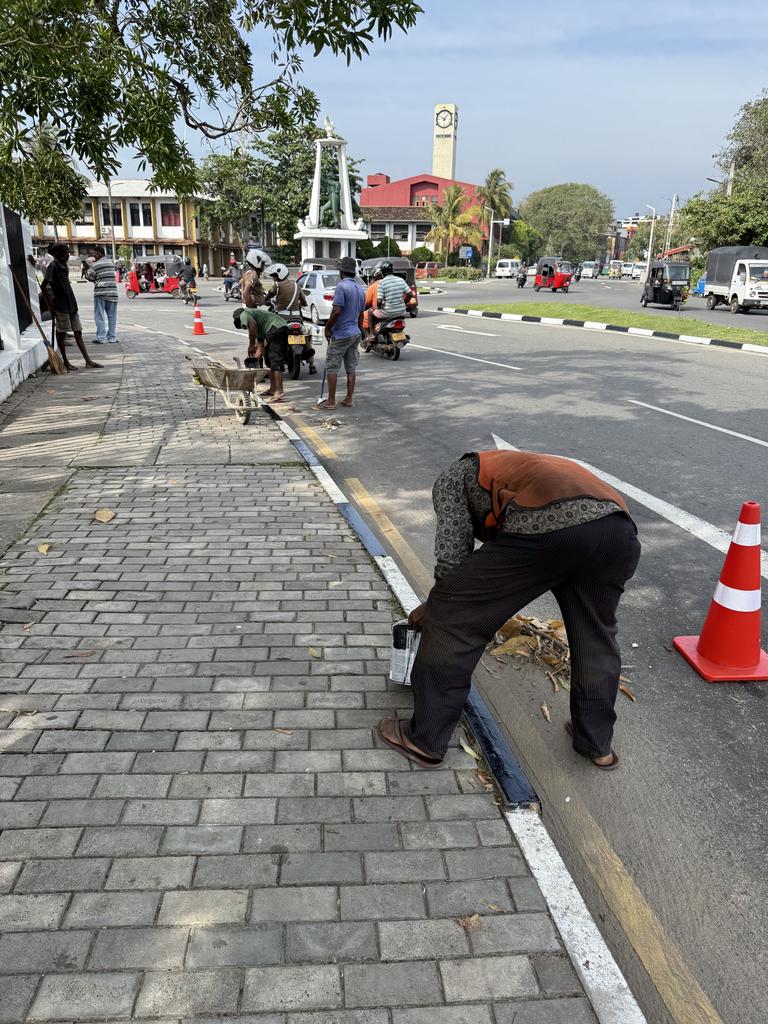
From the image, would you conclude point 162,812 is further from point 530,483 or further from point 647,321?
point 647,321

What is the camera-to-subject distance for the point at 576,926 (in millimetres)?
2340

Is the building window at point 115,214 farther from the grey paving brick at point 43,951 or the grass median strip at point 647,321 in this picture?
the grey paving brick at point 43,951

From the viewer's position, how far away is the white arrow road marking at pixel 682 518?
213 inches

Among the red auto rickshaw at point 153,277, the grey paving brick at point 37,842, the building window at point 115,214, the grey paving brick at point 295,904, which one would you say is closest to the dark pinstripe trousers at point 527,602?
the grey paving brick at point 295,904

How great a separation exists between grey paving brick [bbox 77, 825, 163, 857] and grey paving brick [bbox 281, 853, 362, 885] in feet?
1.50

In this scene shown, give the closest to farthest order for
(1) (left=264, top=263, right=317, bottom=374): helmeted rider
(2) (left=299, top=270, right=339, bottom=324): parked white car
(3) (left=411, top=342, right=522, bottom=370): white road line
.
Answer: (1) (left=264, top=263, right=317, bottom=374): helmeted rider → (3) (left=411, top=342, right=522, bottom=370): white road line → (2) (left=299, top=270, right=339, bottom=324): parked white car

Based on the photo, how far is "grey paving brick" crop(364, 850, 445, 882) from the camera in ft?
8.18

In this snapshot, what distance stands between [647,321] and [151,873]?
23696mm

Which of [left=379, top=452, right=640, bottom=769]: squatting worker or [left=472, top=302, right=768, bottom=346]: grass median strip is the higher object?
[left=379, top=452, right=640, bottom=769]: squatting worker

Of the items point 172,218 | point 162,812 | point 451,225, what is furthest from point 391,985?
point 451,225

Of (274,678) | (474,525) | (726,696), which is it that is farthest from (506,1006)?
(726,696)

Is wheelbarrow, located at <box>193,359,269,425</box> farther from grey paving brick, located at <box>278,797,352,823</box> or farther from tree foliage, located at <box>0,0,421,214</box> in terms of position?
grey paving brick, located at <box>278,797,352,823</box>

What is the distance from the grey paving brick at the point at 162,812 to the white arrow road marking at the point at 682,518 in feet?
9.88

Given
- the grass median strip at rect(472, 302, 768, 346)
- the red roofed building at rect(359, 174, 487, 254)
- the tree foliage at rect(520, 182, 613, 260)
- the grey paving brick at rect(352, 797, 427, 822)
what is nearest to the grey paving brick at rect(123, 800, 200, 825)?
the grey paving brick at rect(352, 797, 427, 822)
